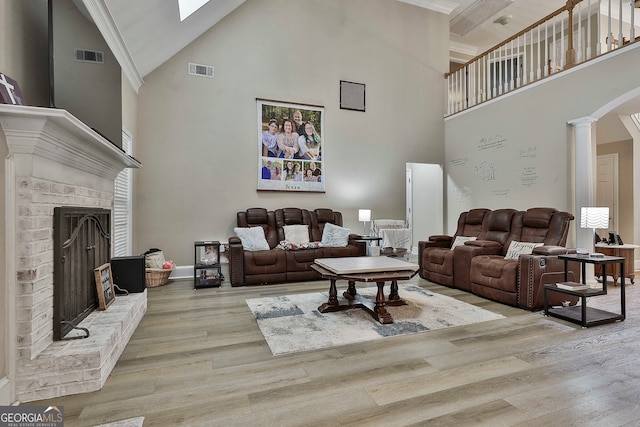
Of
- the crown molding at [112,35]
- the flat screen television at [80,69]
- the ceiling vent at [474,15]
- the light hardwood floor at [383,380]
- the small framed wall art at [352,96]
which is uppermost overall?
the ceiling vent at [474,15]

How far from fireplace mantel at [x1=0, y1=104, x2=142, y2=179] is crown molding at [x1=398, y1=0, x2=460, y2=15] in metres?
6.66

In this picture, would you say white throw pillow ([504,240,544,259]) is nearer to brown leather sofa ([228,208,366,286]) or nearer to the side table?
the side table

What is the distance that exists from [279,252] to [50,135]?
3203 mm

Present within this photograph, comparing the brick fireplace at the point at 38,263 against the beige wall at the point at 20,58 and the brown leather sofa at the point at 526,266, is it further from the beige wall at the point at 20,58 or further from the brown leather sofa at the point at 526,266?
the brown leather sofa at the point at 526,266

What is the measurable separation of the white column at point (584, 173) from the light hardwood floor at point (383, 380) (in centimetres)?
173

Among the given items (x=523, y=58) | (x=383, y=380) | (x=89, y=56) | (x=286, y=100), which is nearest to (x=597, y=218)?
(x=383, y=380)

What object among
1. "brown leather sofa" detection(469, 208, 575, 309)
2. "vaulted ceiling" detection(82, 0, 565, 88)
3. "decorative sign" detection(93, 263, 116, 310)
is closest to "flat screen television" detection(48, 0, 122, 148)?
"vaulted ceiling" detection(82, 0, 565, 88)

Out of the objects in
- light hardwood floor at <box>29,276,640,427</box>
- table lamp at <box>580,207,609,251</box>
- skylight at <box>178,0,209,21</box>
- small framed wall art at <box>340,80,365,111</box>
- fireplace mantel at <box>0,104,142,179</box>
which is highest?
skylight at <box>178,0,209,21</box>

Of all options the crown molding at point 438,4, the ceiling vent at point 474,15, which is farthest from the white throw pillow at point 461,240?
the ceiling vent at point 474,15

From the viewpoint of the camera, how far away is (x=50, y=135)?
5.85 feet

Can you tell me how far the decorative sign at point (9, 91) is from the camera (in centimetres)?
157

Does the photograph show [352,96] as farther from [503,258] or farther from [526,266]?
[526,266]

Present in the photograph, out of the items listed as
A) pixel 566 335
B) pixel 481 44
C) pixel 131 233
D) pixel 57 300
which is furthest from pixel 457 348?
pixel 481 44

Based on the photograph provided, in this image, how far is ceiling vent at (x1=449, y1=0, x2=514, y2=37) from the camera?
6609mm
